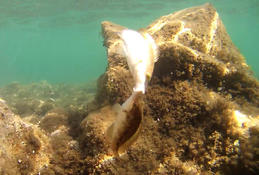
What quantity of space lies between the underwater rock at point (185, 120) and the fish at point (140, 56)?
2009 millimetres

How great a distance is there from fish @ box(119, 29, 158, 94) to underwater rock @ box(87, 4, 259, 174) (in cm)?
201

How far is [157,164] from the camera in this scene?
297cm

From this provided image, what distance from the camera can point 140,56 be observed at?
1360mm

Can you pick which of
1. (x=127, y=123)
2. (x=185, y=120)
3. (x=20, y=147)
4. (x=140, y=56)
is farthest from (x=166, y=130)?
(x=20, y=147)

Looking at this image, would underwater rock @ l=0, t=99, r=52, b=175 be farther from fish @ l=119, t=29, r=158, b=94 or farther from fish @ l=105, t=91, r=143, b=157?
fish @ l=119, t=29, r=158, b=94

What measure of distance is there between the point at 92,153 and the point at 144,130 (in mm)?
970

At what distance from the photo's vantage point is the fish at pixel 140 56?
4.22 feet

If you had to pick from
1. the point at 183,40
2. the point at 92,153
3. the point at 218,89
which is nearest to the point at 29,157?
the point at 92,153

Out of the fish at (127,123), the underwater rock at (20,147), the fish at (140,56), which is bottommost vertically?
the underwater rock at (20,147)

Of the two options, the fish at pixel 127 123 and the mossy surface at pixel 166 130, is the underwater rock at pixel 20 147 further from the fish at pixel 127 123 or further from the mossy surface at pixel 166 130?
the fish at pixel 127 123

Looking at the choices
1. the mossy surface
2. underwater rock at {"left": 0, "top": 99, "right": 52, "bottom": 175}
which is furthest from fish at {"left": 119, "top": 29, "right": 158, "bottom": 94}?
underwater rock at {"left": 0, "top": 99, "right": 52, "bottom": 175}

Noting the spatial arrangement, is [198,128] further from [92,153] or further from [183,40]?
[183,40]

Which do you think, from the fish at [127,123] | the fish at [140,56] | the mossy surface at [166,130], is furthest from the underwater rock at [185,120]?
the fish at [140,56]

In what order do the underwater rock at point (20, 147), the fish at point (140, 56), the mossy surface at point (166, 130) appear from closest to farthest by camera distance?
the fish at point (140, 56) < the underwater rock at point (20, 147) < the mossy surface at point (166, 130)
